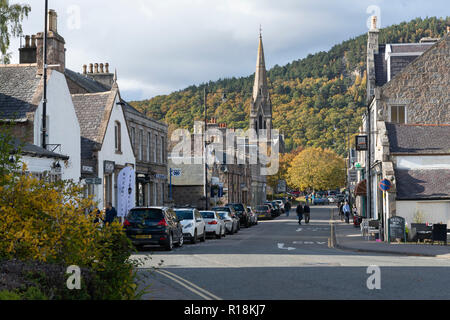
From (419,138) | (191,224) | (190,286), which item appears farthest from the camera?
(419,138)

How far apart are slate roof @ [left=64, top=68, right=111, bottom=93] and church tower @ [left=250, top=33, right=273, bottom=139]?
3863 inches

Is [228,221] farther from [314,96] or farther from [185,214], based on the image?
[314,96]

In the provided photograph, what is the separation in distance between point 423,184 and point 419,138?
152 inches

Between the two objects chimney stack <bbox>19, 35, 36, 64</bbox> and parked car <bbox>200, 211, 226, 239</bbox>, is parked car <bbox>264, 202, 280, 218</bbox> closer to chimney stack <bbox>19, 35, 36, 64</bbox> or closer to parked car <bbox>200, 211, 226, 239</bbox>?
parked car <bbox>200, 211, 226, 239</bbox>

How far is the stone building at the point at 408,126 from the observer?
29.8m

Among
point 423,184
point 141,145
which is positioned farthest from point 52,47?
point 423,184

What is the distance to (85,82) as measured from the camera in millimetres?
42188

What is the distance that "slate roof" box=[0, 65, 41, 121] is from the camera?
28.9m

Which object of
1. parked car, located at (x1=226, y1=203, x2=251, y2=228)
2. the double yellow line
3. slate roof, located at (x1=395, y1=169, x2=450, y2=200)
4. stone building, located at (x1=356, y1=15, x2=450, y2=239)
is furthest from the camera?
parked car, located at (x1=226, y1=203, x2=251, y2=228)

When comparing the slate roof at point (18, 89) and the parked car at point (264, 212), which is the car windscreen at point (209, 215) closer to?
the slate roof at point (18, 89)

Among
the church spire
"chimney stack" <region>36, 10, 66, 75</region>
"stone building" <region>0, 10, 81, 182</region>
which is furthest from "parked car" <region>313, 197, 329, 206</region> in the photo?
"chimney stack" <region>36, 10, 66, 75</region>

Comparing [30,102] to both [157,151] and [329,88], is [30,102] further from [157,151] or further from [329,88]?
[329,88]

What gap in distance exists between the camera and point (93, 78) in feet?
158
